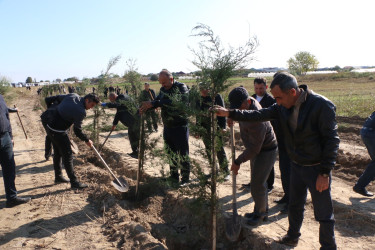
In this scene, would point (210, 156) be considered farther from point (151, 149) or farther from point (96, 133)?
point (96, 133)

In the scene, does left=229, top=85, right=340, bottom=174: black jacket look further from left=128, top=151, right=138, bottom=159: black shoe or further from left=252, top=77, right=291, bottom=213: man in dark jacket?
left=128, top=151, right=138, bottom=159: black shoe

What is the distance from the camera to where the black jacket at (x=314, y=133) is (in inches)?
111

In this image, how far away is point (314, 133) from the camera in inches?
116

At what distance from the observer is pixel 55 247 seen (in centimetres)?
402

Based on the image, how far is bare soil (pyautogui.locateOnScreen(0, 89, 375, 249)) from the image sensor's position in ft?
13.2

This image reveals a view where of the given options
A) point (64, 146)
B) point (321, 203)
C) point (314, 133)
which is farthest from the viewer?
point (64, 146)

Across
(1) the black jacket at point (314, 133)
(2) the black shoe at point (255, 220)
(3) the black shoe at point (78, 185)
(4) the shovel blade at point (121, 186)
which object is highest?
(1) the black jacket at point (314, 133)

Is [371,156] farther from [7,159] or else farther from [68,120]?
[7,159]

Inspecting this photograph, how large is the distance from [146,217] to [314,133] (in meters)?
3.26

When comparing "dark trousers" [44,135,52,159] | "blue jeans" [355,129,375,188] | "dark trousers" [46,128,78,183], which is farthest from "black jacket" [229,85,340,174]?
"dark trousers" [44,135,52,159]

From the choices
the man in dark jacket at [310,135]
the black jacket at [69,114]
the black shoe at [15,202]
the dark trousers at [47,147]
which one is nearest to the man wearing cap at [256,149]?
the man in dark jacket at [310,135]

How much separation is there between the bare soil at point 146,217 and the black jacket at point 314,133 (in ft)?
3.65

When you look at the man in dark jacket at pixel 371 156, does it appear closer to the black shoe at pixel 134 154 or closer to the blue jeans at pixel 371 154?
the blue jeans at pixel 371 154

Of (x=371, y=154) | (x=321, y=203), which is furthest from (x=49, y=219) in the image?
(x=371, y=154)
